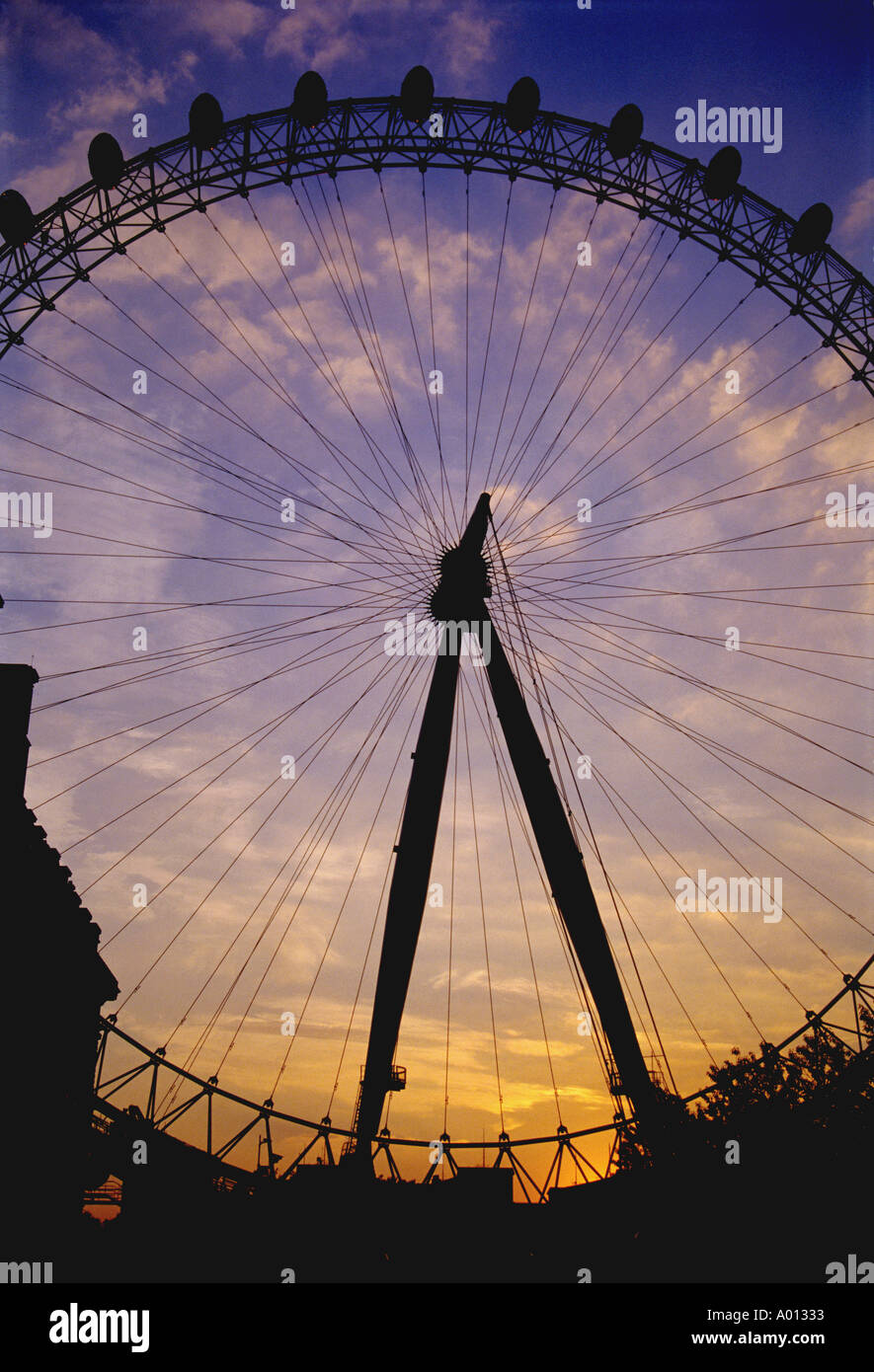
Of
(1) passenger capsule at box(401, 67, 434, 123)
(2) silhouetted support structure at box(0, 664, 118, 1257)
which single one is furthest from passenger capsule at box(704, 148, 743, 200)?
(2) silhouetted support structure at box(0, 664, 118, 1257)

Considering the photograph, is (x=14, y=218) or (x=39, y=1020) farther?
(x=39, y=1020)

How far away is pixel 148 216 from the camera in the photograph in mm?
23547

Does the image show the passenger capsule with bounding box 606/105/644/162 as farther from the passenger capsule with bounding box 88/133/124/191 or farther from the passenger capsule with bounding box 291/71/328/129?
the passenger capsule with bounding box 88/133/124/191

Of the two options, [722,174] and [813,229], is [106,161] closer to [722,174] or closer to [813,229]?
[722,174]

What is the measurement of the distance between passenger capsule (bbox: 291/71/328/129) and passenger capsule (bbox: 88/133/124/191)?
464 cm

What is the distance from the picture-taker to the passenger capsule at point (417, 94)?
23453 millimetres

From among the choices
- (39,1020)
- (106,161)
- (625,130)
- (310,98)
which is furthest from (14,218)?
(39,1020)

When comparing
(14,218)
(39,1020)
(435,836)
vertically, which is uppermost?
(14,218)

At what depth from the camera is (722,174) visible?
25.5 m

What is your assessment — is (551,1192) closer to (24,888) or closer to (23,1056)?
(23,1056)

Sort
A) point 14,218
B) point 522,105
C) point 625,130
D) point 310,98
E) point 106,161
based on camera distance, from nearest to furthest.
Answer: point 14,218 → point 106,161 → point 310,98 → point 522,105 → point 625,130

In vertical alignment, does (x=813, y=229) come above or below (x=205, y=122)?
below

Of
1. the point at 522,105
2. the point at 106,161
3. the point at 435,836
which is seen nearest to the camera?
the point at 106,161

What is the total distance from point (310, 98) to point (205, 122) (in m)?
2.70
